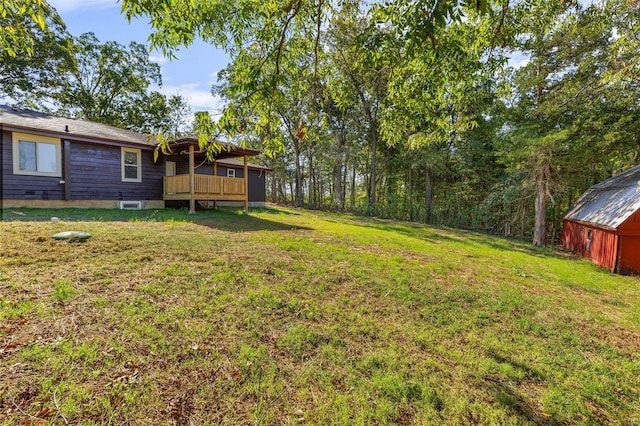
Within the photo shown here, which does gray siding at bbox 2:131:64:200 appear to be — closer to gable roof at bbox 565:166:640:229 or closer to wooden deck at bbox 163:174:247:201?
wooden deck at bbox 163:174:247:201

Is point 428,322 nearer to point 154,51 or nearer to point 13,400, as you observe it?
point 13,400

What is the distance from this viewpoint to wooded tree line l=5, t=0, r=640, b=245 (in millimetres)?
3084

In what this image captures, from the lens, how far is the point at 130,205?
11.3 meters

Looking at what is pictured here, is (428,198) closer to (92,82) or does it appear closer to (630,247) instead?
(630,247)

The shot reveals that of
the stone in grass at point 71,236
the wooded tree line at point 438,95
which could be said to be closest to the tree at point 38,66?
the wooded tree line at point 438,95

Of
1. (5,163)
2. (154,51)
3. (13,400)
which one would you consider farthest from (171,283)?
(5,163)

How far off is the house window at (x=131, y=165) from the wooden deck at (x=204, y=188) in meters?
1.04

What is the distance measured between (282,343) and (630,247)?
11613 mm

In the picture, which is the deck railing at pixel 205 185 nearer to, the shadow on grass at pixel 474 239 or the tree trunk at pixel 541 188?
the shadow on grass at pixel 474 239

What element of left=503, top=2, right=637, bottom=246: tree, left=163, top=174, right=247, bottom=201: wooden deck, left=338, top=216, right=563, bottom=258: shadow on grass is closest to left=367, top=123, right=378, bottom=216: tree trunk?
left=338, top=216, right=563, bottom=258: shadow on grass

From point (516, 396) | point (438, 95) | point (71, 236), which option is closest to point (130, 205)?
point (71, 236)

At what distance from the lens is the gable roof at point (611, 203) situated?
9.34 m

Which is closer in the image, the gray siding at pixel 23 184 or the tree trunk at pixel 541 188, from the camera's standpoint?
the gray siding at pixel 23 184

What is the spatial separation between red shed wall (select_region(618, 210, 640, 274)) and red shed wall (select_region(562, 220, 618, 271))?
0.17 metres
